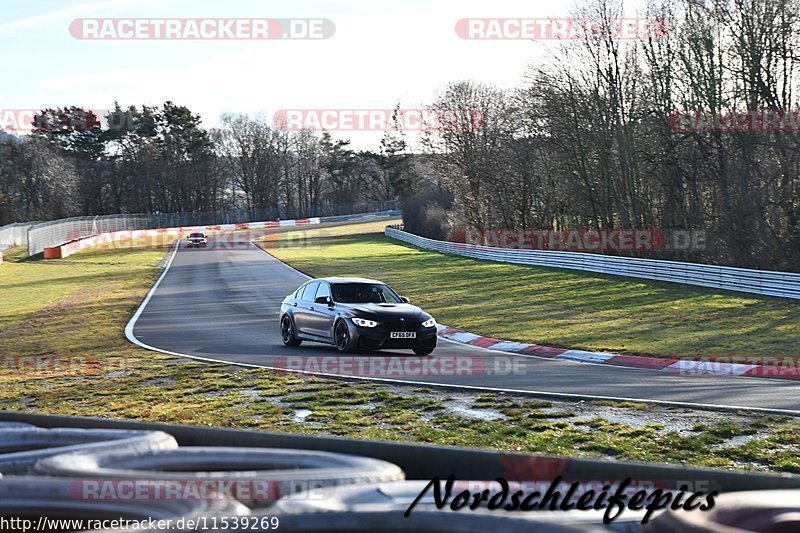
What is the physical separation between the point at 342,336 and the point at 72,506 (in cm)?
1409

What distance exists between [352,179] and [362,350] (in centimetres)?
11571

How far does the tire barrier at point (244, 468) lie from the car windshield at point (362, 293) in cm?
1374

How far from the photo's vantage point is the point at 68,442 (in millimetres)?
5922

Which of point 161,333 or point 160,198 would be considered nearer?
point 161,333

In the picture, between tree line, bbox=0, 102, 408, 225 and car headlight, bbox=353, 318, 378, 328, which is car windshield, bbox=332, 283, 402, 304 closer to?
car headlight, bbox=353, 318, 378, 328

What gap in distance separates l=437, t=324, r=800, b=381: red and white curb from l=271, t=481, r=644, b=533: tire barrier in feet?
40.2

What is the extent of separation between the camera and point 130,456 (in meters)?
5.15

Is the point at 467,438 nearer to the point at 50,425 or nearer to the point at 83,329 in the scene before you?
the point at 50,425

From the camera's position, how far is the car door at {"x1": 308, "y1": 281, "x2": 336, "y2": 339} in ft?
62.0

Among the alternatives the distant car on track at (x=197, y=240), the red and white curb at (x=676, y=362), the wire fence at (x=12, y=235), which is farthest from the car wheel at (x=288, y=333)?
the distant car on track at (x=197, y=240)

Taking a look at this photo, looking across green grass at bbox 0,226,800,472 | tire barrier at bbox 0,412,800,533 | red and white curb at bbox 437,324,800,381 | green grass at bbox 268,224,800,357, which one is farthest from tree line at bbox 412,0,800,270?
tire barrier at bbox 0,412,800,533

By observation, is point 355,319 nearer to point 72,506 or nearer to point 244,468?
point 244,468

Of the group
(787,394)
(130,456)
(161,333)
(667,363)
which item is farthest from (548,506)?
(161,333)

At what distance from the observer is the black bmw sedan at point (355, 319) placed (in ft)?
58.8
